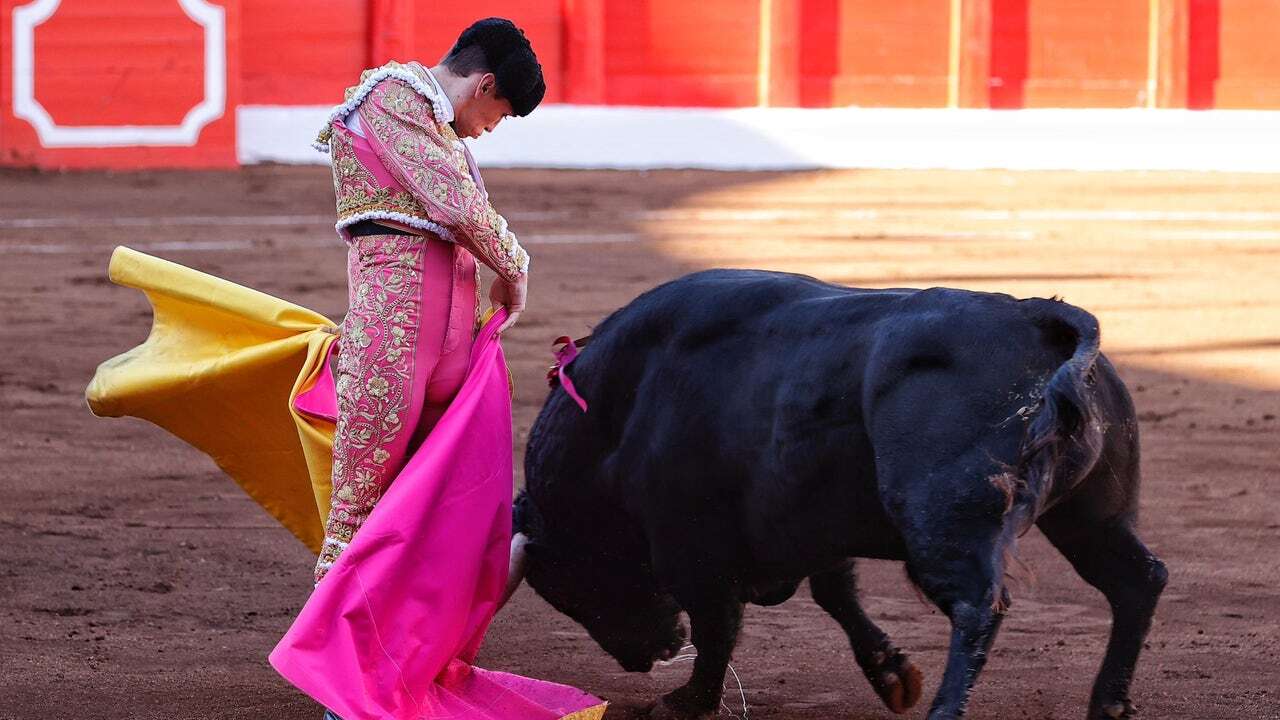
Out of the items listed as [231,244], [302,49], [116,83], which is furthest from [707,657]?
[302,49]

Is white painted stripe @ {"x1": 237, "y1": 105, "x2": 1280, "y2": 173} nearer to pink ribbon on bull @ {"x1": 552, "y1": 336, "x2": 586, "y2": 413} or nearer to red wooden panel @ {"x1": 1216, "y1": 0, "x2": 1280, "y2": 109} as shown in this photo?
red wooden panel @ {"x1": 1216, "y1": 0, "x2": 1280, "y2": 109}

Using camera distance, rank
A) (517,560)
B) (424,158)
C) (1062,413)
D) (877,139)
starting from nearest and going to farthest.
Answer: (1062,413)
(424,158)
(517,560)
(877,139)

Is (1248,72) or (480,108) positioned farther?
(1248,72)

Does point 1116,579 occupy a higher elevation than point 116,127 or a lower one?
lower

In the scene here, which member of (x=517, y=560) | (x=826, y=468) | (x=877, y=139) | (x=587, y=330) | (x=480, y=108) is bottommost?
(x=587, y=330)

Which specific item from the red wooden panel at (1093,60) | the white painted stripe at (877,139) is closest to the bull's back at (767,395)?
the white painted stripe at (877,139)

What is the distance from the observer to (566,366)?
285 cm

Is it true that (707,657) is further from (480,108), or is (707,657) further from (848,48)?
(848,48)

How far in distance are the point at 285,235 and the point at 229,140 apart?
239 centimetres

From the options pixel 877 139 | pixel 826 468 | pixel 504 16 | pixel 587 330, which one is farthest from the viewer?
pixel 504 16

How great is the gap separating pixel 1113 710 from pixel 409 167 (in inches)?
50.3

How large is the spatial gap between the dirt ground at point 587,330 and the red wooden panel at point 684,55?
1.12m

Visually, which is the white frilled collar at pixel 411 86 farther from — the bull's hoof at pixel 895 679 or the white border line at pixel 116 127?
the white border line at pixel 116 127

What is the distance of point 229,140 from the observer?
10.4m
